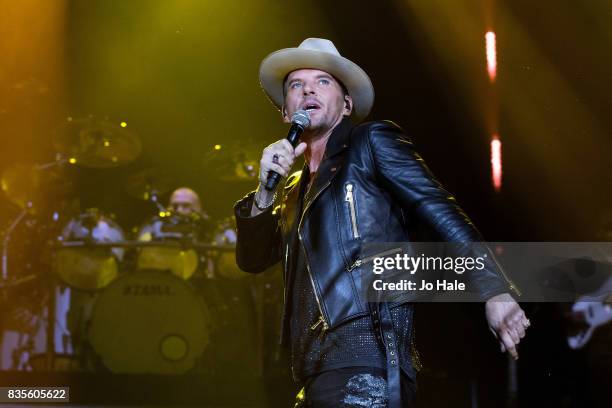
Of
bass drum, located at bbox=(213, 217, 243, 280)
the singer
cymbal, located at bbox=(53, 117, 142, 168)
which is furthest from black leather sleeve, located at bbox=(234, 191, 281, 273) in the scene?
cymbal, located at bbox=(53, 117, 142, 168)

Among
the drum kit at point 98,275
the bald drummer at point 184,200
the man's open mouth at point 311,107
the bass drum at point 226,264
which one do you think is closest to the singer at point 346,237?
the man's open mouth at point 311,107

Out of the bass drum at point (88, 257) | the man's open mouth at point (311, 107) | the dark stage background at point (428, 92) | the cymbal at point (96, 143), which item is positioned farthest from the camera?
the bass drum at point (88, 257)

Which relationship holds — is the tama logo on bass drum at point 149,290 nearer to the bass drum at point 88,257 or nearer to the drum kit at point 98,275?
the drum kit at point 98,275

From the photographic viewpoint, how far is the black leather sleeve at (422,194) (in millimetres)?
1958

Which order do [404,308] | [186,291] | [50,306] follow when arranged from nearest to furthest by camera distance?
1. [404,308]
2. [186,291]
3. [50,306]

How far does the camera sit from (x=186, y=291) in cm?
663

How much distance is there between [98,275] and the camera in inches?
279

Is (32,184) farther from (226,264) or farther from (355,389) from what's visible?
(355,389)

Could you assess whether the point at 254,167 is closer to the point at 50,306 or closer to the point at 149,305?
the point at 149,305

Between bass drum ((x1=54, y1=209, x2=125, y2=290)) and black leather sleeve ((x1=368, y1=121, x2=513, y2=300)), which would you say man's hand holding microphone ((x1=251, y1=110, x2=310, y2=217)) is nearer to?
black leather sleeve ((x1=368, y1=121, x2=513, y2=300))

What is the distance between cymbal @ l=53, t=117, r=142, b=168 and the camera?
6.87m

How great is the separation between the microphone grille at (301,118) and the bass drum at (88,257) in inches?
199

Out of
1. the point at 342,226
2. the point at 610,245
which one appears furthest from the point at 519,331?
the point at 610,245

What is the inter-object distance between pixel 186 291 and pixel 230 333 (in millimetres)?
684
